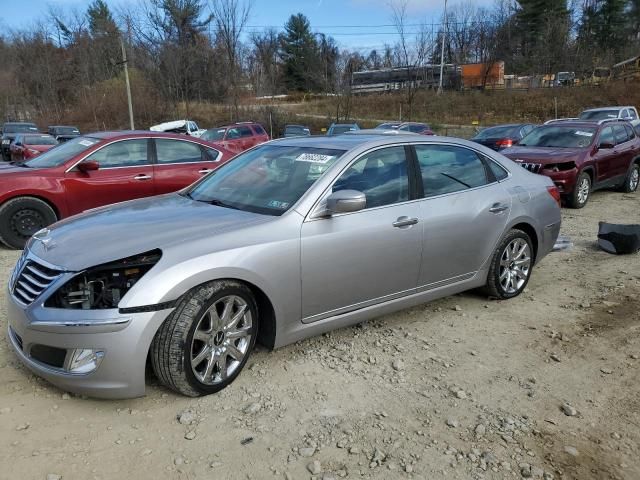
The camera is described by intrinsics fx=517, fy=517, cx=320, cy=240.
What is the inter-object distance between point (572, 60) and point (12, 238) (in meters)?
55.9

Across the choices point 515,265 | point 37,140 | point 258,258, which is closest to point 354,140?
point 258,258

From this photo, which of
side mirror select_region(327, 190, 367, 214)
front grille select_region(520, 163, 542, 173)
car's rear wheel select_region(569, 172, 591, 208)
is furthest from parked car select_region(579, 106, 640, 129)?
side mirror select_region(327, 190, 367, 214)

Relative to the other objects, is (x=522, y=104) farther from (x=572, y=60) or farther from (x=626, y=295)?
(x=626, y=295)

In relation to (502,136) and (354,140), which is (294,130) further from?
(354,140)

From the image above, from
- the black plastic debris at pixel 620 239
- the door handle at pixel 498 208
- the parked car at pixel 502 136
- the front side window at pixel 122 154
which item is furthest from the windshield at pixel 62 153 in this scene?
the parked car at pixel 502 136

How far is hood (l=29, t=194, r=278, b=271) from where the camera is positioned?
9.71 ft

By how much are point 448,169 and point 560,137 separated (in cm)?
737

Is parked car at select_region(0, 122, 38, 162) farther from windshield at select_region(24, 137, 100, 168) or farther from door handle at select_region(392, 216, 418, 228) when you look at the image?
door handle at select_region(392, 216, 418, 228)

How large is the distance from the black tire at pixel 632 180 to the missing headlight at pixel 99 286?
37.5 ft

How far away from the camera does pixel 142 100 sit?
39656 mm

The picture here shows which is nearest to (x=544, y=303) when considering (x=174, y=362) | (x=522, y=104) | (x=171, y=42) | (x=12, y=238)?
(x=174, y=362)

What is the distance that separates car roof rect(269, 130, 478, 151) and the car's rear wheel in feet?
20.0

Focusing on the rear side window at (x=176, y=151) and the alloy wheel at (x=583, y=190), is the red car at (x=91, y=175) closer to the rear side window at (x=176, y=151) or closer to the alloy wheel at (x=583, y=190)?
the rear side window at (x=176, y=151)

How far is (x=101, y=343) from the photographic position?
2758 millimetres
